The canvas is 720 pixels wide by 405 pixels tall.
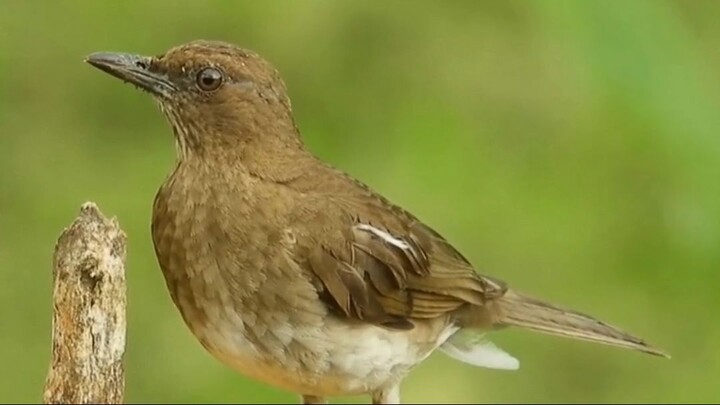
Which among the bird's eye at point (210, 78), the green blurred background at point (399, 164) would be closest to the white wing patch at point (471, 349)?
the green blurred background at point (399, 164)

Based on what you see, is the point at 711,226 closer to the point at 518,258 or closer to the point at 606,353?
the point at 518,258

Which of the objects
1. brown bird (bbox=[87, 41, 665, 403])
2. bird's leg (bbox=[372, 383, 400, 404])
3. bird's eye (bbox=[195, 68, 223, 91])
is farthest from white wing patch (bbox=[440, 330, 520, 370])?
bird's eye (bbox=[195, 68, 223, 91])

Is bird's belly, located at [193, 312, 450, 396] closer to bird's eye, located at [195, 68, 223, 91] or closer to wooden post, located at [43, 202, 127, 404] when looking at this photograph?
bird's eye, located at [195, 68, 223, 91]

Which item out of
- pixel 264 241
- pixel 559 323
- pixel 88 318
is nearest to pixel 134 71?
pixel 264 241

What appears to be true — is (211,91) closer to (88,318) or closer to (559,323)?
(88,318)

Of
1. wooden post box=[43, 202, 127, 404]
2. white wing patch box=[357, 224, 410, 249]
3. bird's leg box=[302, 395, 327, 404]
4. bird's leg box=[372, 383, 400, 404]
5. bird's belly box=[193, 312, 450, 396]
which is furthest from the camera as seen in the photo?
bird's leg box=[302, 395, 327, 404]

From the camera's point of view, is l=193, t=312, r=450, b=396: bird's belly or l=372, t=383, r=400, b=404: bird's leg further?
l=372, t=383, r=400, b=404: bird's leg

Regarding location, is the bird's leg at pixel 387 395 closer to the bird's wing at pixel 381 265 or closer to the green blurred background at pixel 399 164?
the bird's wing at pixel 381 265

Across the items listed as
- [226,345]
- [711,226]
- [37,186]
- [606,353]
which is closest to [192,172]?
[226,345]

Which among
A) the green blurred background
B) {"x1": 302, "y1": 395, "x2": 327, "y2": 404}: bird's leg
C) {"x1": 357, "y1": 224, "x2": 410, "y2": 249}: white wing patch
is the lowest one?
{"x1": 302, "y1": 395, "x2": 327, "y2": 404}: bird's leg
